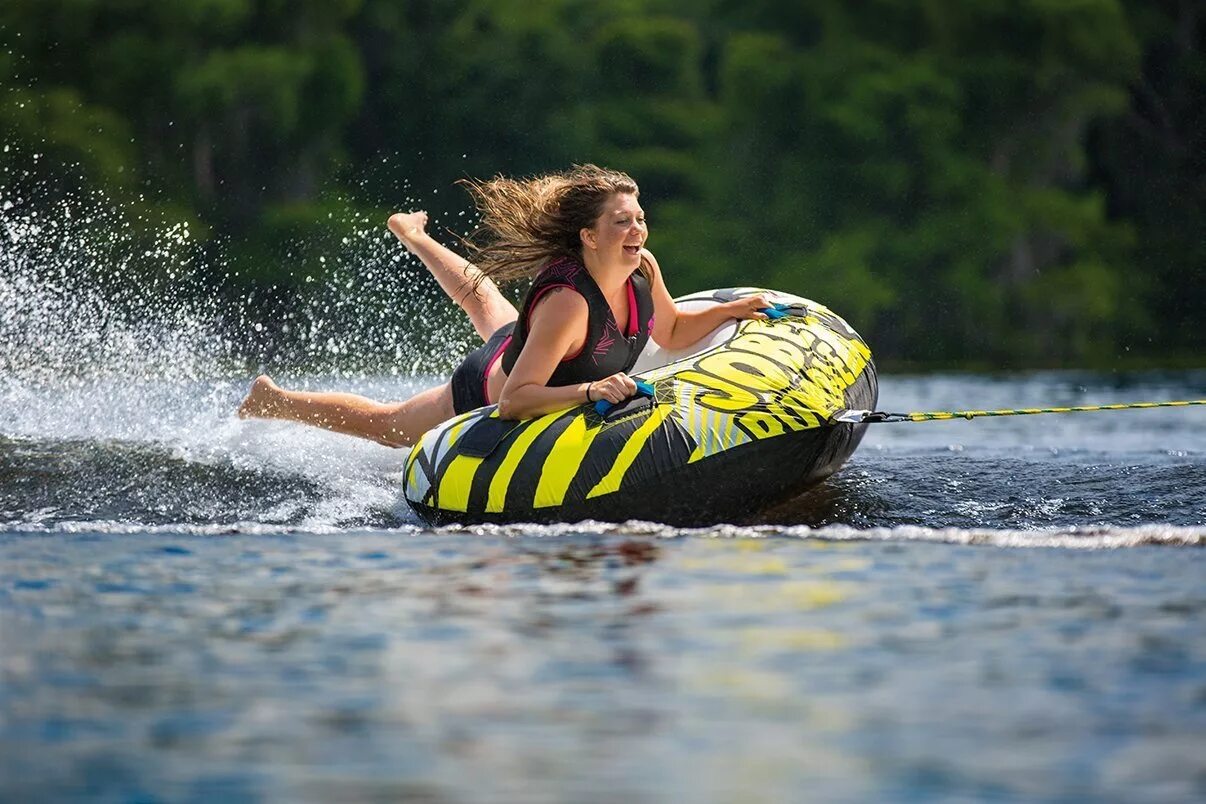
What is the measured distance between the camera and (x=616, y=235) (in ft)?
19.0

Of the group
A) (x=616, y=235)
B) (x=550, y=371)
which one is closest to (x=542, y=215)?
(x=616, y=235)

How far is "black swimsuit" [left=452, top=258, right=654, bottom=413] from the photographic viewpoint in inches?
226

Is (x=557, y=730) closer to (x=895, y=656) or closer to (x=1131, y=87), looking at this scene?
(x=895, y=656)

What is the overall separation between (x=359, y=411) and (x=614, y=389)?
56.2 inches

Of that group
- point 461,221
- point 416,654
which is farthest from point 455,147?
point 416,654

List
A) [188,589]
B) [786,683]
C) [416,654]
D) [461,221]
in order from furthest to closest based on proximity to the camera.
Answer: [461,221] < [188,589] < [416,654] < [786,683]

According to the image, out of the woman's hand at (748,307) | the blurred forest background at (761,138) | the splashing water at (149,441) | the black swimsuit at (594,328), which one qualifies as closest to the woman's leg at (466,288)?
the splashing water at (149,441)

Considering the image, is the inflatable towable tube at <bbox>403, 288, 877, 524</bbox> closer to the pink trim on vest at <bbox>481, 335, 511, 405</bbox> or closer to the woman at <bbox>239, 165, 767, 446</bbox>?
the woman at <bbox>239, 165, 767, 446</bbox>

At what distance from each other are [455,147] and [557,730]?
24807 millimetres

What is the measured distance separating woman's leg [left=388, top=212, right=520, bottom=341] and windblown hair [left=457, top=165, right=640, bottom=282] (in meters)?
0.62

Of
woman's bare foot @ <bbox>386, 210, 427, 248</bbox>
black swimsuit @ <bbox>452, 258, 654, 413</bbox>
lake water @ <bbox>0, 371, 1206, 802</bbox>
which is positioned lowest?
lake water @ <bbox>0, 371, 1206, 802</bbox>

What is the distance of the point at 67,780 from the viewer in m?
3.05

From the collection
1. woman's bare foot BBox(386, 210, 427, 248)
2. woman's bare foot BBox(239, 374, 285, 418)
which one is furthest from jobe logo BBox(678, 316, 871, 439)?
woman's bare foot BBox(239, 374, 285, 418)

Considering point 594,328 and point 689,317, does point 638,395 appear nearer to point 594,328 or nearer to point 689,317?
point 594,328
